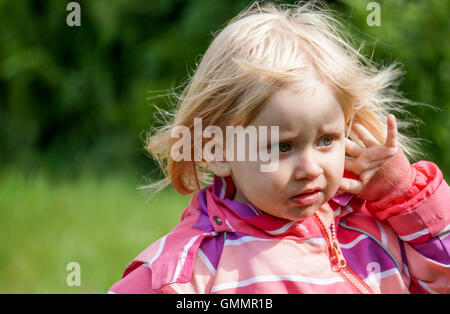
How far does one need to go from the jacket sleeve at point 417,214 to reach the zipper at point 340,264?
19 cm

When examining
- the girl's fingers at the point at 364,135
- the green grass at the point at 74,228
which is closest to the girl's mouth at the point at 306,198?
the girl's fingers at the point at 364,135

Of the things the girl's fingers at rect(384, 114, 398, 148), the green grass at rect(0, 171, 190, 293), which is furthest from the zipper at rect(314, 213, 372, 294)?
the green grass at rect(0, 171, 190, 293)

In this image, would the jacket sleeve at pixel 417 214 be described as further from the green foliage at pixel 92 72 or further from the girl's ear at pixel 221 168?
the green foliage at pixel 92 72

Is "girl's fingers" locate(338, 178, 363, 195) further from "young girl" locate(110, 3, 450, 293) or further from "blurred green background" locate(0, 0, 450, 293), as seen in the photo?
"blurred green background" locate(0, 0, 450, 293)

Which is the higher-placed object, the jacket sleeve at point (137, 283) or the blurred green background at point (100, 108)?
the blurred green background at point (100, 108)

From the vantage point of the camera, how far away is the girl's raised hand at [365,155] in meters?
2.20

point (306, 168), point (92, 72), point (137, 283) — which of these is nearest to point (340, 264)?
point (306, 168)

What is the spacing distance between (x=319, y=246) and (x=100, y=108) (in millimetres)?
4618

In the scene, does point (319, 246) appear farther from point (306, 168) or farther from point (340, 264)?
point (306, 168)

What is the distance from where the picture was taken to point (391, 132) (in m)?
2.16

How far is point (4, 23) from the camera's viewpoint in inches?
250

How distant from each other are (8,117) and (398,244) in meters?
5.52

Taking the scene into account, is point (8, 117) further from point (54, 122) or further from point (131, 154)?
point (131, 154)
